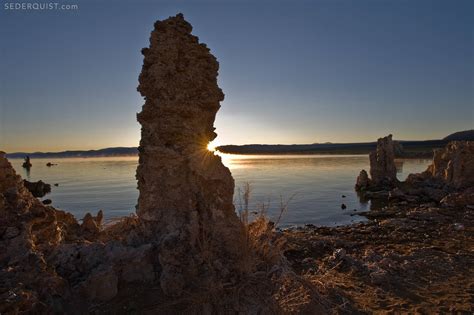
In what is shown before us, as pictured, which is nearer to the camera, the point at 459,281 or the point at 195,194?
the point at 195,194

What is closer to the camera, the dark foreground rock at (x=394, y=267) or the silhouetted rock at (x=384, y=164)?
the dark foreground rock at (x=394, y=267)

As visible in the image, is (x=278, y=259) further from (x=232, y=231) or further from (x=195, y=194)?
(x=195, y=194)

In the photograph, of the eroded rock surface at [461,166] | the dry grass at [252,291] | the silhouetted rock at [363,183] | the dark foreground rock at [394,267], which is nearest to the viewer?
the dry grass at [252,291]

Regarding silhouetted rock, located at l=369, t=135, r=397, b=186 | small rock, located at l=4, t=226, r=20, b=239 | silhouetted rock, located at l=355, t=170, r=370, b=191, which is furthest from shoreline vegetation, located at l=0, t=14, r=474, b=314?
silhouetted rock, located at l=369, t=135, r=397, b=186

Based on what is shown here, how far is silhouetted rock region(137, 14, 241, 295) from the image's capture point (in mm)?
5859

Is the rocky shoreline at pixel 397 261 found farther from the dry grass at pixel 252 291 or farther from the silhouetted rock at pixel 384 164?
the silhouetted rock at pixel 384 164

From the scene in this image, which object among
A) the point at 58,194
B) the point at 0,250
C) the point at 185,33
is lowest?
the point at 58,194

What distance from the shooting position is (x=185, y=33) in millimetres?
6090

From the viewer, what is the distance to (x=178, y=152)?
591cm

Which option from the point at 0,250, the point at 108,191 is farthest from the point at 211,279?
the point at 108,191

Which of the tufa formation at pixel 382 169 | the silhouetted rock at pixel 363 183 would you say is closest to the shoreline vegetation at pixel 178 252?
the silhouetted rock at pixel 363 183

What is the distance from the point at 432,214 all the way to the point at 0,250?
59.1ft

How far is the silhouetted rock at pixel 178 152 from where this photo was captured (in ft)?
19.2

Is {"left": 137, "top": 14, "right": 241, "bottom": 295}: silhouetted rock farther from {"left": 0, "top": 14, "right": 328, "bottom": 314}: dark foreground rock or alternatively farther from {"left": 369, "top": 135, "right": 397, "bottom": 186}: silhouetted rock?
{"left": 369, "top": 135, "right": 397, "bottom": 186}: silhouetted rock
